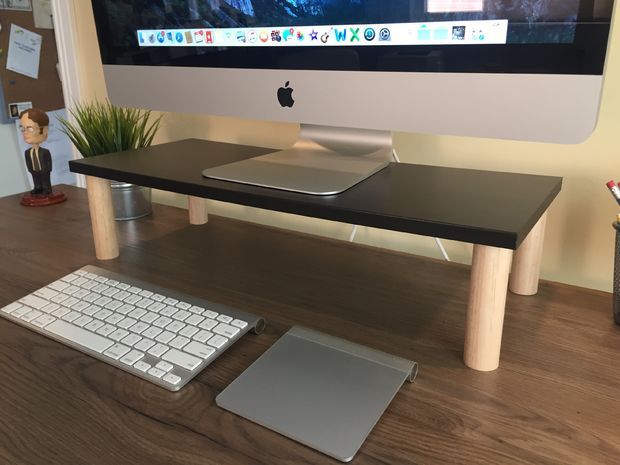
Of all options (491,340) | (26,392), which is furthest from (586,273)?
(26,392)

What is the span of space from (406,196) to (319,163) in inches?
6.3

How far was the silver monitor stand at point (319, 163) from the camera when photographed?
0.64 metres

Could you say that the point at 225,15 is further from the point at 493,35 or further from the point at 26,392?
the point at 26,392

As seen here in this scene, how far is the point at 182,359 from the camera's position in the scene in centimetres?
54

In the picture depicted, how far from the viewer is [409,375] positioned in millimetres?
520

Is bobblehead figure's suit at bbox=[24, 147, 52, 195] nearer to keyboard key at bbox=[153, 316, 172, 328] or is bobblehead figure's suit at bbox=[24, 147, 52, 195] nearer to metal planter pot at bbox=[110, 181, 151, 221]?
metal planter pot at bbox=[110, 181, 151, 221]

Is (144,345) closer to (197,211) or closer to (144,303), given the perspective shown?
(144,303)

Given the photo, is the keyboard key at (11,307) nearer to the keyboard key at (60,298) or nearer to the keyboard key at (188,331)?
the keyboard key at (60,298)

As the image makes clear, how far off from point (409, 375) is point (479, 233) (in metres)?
0.16

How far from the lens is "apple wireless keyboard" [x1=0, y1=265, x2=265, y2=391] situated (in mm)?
545

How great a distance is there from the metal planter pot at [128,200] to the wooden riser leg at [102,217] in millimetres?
171

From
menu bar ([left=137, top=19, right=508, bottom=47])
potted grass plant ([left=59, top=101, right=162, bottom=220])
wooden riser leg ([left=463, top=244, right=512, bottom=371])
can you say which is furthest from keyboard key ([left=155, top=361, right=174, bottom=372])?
potted grass plant ([left=59, top=101, right=162, bottom=220])

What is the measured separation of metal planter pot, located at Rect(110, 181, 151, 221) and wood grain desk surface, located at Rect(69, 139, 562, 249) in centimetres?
19

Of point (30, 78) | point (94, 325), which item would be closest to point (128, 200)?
point (94, 325)
